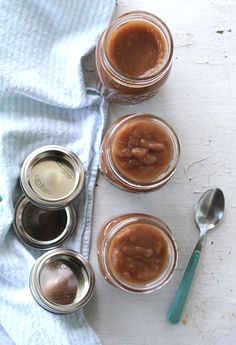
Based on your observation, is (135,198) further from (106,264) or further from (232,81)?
(232,81)

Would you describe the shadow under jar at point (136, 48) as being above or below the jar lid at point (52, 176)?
above

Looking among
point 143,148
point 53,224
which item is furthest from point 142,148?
point 53,224

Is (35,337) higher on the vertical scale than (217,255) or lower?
lower

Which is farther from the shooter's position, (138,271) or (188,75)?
(188,75)

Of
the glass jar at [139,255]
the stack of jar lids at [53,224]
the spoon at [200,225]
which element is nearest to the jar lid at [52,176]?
the stack of jar lids at [53,224]

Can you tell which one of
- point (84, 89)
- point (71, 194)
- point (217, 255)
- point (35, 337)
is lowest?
point (35, 337)

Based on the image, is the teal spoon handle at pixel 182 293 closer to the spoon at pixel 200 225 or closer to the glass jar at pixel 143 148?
the spoon at pixel 200 225

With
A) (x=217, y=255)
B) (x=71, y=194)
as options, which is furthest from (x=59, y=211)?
(x=217, y=255)

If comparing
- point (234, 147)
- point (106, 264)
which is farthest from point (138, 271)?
point (234, 147)
